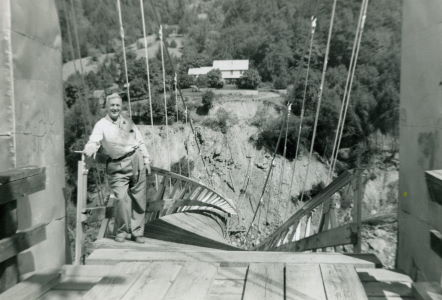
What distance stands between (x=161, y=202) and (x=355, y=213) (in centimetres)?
281

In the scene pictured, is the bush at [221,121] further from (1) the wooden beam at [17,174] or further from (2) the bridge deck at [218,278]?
(1) the wooden beam at [17,174]

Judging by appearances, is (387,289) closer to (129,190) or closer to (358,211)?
(358,211)

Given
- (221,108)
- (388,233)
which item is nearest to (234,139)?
(221,108)

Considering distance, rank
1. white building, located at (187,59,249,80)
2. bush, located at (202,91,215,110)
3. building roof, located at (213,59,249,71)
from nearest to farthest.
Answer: bush, located at (202,91,215,110), white building, located at (187,59,249,80), building roof, located at (213,59,249,71)

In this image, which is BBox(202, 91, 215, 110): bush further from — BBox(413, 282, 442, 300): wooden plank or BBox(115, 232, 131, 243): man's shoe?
BBox(413, 282, 442, 300): wooden plank

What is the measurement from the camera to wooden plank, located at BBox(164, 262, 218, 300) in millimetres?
2184

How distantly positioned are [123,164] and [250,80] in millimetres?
44132

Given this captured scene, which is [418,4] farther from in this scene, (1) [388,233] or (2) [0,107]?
(1) [388,233]

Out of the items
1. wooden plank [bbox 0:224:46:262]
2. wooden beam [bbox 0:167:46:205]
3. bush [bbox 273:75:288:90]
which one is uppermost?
bush [bbox 273:75:288:90]

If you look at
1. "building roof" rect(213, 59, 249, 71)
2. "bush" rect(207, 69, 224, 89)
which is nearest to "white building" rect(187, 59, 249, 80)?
"building roof" rect(213, 59, 249, 71)

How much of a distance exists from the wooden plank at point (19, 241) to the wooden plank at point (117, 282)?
0.38 metres

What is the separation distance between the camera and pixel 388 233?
12.5 m

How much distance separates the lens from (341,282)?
2359mm

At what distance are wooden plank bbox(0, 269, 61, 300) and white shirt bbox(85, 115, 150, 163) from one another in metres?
1.27
